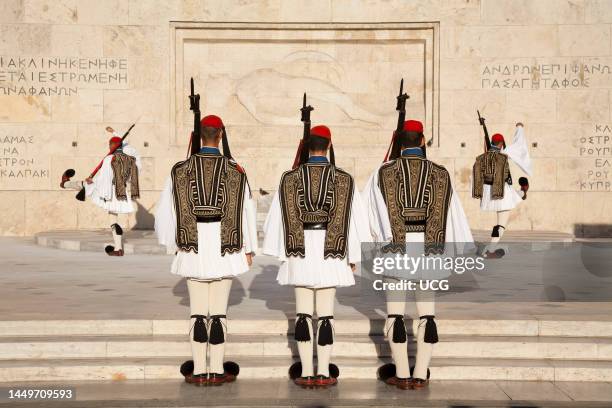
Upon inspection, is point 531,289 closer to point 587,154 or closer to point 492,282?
point 492,282

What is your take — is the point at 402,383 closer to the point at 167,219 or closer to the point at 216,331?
the point at 216,331

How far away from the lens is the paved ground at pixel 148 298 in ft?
28.7

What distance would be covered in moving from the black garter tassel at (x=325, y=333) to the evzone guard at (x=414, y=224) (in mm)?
451

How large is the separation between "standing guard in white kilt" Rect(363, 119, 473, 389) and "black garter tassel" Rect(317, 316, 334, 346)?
0.45 metres

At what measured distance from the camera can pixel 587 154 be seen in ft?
64.6

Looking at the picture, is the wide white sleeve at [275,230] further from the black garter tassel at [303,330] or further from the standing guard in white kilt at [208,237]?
the black garter tassel at [303,330]

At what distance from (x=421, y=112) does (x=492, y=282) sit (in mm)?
9294

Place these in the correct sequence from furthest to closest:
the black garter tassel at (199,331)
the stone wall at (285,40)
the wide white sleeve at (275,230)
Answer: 1. the stone wall at (285,40)
2. the wide white sleeve at (275,230)
3. the black garter tassel at (199,331)

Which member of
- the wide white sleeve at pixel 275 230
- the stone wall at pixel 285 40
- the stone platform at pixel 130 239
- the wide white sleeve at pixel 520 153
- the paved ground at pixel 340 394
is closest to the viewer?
the paved ground at pixel 340 394

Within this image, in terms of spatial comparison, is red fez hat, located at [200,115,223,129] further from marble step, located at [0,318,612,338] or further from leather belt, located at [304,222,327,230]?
marble step, located at [0,318,612,338]

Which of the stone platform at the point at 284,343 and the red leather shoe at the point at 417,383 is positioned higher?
the stone platform at the point at 284,343

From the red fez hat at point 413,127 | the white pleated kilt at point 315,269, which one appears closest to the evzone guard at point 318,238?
the white pleated kilt at point 315,269

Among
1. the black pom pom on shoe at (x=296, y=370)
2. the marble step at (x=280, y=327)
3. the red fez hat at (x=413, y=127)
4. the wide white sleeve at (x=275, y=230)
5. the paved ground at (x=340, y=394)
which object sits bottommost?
the paved ground at (x=340, y=394)

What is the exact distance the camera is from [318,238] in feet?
23.4
